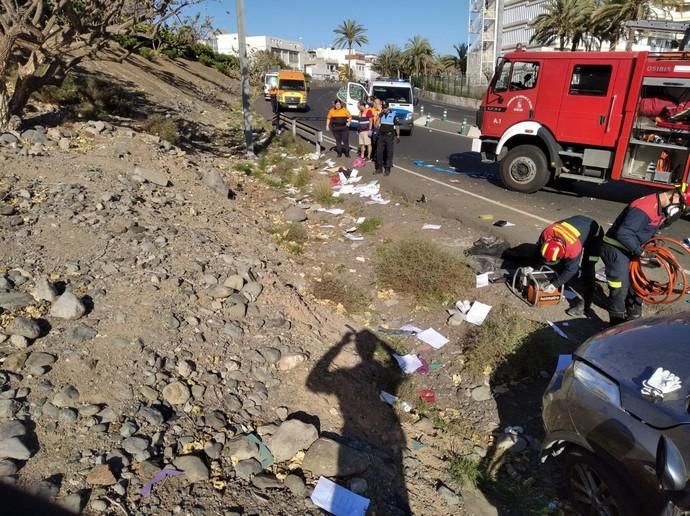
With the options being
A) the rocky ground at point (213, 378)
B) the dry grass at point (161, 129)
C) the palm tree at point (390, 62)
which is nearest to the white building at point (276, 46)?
the palm tree at point (390, 62)

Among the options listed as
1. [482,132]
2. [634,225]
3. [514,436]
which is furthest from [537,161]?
[514,436]

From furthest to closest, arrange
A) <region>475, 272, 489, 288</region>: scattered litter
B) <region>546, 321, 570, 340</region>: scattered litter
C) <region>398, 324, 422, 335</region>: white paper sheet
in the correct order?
<region>475, 272, 489, 288</region>: scattered litter → <region>398, 324, 422, 335</region>: white paper sheet → <region>546, 321, 570, 340</region>: scattered litter

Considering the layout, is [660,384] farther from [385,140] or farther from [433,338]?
[385,140]

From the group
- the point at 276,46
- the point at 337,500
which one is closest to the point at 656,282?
the point at 337,500

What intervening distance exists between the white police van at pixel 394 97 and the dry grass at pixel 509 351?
15245 millimetres

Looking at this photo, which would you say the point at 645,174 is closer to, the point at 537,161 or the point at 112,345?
the point at 537,161

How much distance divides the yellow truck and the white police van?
1041cm

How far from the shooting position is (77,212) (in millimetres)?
5914

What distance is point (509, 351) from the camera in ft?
15.3

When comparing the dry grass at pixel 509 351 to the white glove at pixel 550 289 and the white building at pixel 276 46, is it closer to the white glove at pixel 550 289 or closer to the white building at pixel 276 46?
the white glove at pixel 550 289

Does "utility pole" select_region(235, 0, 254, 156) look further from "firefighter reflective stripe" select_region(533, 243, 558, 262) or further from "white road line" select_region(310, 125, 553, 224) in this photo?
"firefighter reflective stripe" select_region(533, 243, 558, 262)

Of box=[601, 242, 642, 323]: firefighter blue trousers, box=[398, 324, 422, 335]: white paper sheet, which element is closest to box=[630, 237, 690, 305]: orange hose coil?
box=[601, 242, 642, 323]: firefighter blue trousers

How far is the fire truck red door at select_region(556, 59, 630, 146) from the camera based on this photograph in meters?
8.77

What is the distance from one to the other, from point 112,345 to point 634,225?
15.3ft
